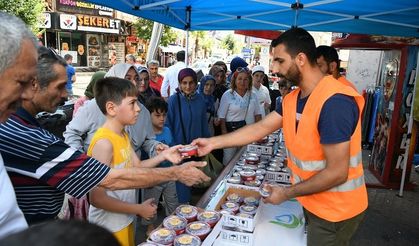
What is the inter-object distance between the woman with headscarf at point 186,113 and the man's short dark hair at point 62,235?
11.7ft

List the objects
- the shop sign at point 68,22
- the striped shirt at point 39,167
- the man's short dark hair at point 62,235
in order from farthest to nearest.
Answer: the shop sign at point 68,22
the striped shirt at point 39,167
the man's short dark hair at point 62,235

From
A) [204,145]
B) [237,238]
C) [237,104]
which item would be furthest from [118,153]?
[237,104]

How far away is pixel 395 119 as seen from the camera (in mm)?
5164

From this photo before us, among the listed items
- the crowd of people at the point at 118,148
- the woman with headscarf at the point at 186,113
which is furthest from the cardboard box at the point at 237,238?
the woman with headscarf at the point at 186,113

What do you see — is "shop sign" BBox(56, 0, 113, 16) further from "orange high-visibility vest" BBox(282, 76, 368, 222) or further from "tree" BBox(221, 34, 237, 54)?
"tree" BBox(221, 34, 237, 54)

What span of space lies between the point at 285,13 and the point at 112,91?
3746 mm

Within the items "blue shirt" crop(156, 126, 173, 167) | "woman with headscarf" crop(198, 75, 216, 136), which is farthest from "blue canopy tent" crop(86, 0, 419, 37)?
"blue shirt" crop(156, 126, 173, 167)

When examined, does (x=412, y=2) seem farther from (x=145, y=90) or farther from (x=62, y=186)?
(x=62, y=186)

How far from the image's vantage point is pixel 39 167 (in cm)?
131

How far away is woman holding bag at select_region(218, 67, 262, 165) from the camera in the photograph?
5.09 metres

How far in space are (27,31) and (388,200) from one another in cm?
537

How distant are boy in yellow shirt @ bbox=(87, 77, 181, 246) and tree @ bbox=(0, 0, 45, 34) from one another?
48.0 ft

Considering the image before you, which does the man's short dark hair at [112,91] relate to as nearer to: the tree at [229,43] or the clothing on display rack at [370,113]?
the clothing on display rack at [370,113]

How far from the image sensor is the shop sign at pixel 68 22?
20.5 m
